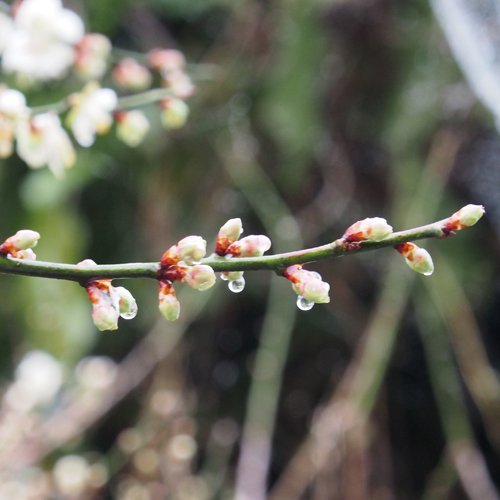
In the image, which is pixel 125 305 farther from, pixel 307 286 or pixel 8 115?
pixel 8 115

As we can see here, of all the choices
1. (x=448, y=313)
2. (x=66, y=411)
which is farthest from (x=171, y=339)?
(x=448, y=313)

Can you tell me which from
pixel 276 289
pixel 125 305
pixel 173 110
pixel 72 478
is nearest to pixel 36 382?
pixel 72 478

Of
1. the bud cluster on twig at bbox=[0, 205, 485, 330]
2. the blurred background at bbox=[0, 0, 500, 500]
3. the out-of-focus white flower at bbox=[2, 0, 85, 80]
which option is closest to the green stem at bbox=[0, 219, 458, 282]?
the bud cluster on twig at bbox=[0, 205, 485, 330]

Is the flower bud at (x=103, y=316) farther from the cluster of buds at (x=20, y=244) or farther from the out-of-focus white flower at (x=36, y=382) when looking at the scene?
the out-of-focus white flower at (x=36, y=382)

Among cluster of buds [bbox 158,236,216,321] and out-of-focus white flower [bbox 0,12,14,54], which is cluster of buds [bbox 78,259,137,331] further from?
out-of-focus white flower [bbox 0,12,14,54]

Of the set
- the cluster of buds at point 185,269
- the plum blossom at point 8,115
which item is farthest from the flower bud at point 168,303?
the plum blossom at point 8,115

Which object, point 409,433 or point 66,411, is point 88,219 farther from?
point 409,433

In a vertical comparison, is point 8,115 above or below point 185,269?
above
